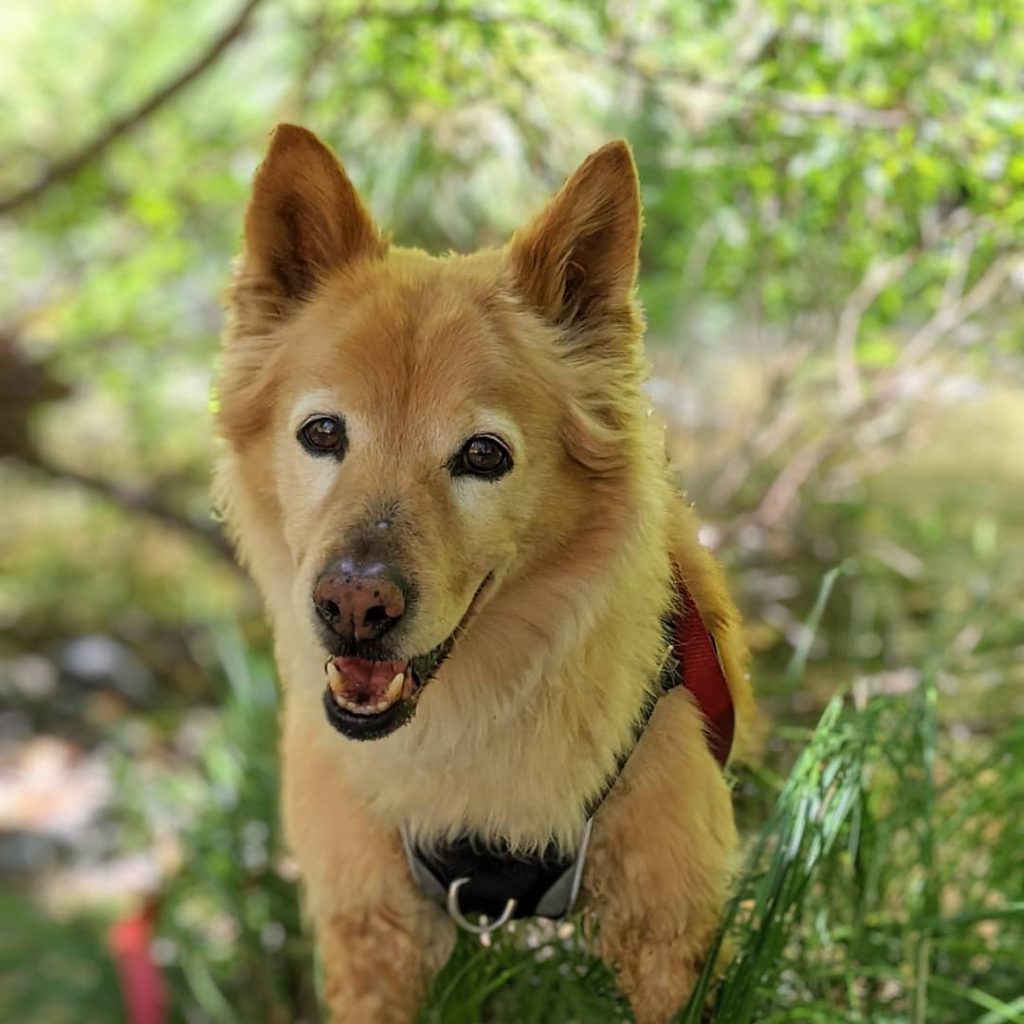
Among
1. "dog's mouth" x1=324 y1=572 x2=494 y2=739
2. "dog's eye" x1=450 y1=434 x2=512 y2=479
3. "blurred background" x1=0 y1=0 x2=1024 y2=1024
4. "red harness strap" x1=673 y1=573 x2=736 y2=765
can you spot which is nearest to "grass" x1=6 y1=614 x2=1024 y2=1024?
"blurred background" x1=0 y1=0 x2=1024 y2=1024

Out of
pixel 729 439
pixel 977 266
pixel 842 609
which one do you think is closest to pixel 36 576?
pixel 729 439

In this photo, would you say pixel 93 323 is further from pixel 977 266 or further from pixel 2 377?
pixel 977 266

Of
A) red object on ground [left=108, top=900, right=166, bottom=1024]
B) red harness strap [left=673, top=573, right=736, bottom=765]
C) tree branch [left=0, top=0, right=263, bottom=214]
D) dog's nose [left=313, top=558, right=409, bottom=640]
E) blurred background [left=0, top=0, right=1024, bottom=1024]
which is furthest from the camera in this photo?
tree branch [left=0, top=0, right=263, bottom=214]

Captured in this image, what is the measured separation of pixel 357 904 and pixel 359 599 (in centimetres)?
52

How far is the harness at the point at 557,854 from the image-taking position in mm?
1312

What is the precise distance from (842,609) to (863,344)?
2.34 ft

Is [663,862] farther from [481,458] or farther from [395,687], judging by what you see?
[481,458]

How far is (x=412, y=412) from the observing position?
1213mm

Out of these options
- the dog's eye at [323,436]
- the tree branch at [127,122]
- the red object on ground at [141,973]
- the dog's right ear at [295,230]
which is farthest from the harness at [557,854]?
the tree branch at [127,122]

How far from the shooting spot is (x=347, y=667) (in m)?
1.15

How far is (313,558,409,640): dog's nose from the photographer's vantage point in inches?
43.1

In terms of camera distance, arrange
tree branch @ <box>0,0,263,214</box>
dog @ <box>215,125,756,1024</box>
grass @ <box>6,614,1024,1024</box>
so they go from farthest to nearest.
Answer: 1. tree branch @ <box>0,0,263,214</box>
2. grass @ <box>6,614,1024,1024</box>
3. dog @ <box>215,125,756,1024</box>

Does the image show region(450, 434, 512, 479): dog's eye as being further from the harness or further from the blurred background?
the blurred background

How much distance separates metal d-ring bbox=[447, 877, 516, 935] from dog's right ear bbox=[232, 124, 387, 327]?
2.47 ft
